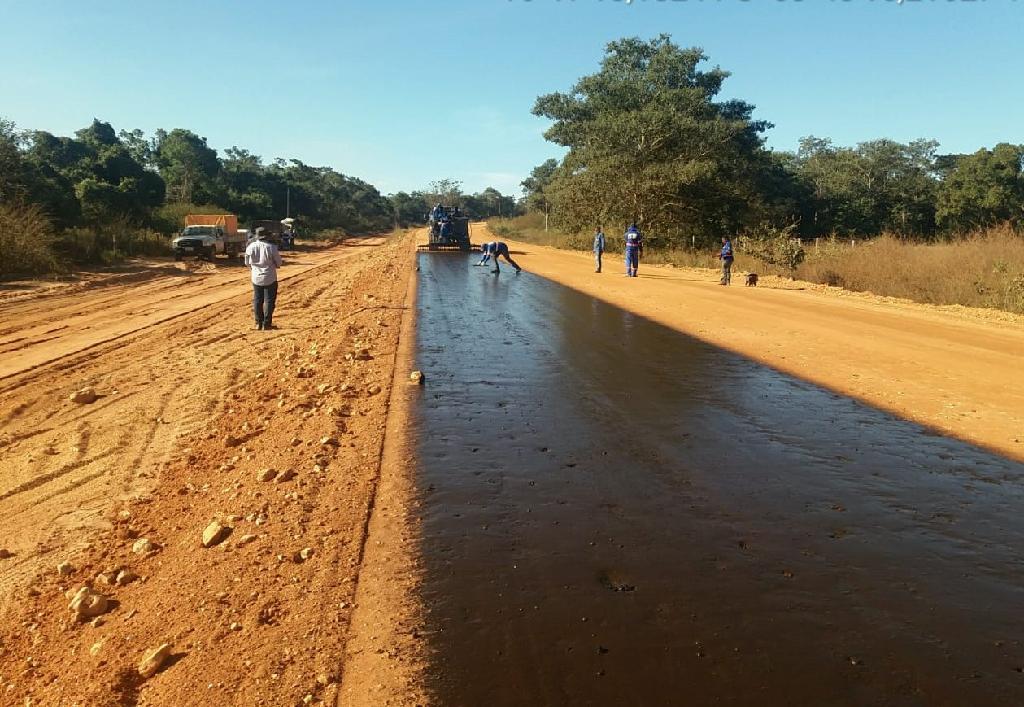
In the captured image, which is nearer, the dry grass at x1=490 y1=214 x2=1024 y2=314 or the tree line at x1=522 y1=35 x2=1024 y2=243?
the dry grass at x1=490 y1=214 x2=1024 y2=314

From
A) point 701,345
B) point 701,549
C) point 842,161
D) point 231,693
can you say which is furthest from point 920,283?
point 842,161

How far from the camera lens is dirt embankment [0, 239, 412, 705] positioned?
2.88 meters

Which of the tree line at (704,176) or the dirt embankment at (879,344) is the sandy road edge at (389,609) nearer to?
the dirt embankment at (879,344)

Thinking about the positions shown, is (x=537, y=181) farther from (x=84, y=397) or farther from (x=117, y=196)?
(x=84, y=397)

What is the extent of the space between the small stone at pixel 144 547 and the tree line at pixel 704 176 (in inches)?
1009

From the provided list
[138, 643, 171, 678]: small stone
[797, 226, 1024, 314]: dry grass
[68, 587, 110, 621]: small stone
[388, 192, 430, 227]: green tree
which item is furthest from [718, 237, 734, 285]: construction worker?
[388, 192, 430, 227]: green tree

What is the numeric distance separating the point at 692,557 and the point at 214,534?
9.28 feet

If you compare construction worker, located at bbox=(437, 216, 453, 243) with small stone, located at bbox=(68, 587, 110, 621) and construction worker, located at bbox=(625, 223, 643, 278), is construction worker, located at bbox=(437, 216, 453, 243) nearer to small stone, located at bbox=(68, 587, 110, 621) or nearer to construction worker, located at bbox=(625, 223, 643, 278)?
construction worker, located at bbox=(625, 223, 643, 278)

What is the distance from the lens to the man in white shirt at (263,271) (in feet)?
37.4

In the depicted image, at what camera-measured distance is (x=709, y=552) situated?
3.96 meters

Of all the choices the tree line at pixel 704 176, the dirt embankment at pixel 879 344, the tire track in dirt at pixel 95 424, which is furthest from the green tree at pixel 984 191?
the tire track in dirt at pixel 95 424

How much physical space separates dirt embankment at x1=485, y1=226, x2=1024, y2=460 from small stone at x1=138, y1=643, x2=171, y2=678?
6567 mm

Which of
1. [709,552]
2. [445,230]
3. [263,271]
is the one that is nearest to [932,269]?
[263,271]

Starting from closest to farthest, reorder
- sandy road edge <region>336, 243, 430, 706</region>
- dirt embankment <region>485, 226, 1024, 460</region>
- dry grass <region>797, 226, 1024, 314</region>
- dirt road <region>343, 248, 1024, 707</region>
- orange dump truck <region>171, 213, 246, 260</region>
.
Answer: sandy road edge <region>336, 243, 430, 706</region>, dirt road <region>343, 248, 1024, 707</region>, dirt embankment <region>485, 226, 1024, 460</region>, dry grass <region>797, 226, 1024, 314</region>, orange dump truck <region>171, 213, 246, 260</region>
